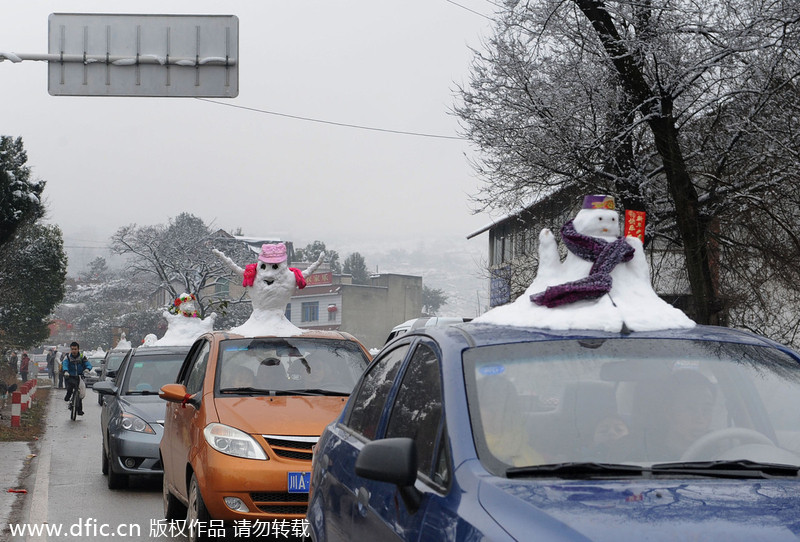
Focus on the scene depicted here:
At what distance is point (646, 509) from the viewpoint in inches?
108

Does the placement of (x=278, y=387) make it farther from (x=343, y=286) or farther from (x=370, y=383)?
(x=343, y=286)

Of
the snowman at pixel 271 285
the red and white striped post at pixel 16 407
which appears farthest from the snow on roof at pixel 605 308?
the red and white striped post at pixel 16 407

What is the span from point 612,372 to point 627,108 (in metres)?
12.4

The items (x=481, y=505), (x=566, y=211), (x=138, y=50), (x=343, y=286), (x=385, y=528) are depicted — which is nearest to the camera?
(x=481, y=505)

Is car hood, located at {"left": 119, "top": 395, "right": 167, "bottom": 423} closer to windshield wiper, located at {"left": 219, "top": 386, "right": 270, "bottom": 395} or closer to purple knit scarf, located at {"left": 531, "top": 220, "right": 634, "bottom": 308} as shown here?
windshield wiper, located at {"left": 219, "top": 386, "right": 270, "bottom": 395}

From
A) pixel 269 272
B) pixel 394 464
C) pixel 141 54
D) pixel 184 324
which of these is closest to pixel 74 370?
pixel 184 324

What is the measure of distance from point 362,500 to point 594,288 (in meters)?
1.22

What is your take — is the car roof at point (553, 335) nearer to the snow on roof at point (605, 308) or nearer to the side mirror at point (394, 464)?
the snow on roof at point (605, 308)

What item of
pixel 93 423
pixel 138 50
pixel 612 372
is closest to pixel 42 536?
pixel 612 372

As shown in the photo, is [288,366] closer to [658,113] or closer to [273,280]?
[273,280]

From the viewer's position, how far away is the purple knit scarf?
4074 mm

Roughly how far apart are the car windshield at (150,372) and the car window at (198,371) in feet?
11.9

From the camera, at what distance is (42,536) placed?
8266 mm

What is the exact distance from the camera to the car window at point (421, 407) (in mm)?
3523
